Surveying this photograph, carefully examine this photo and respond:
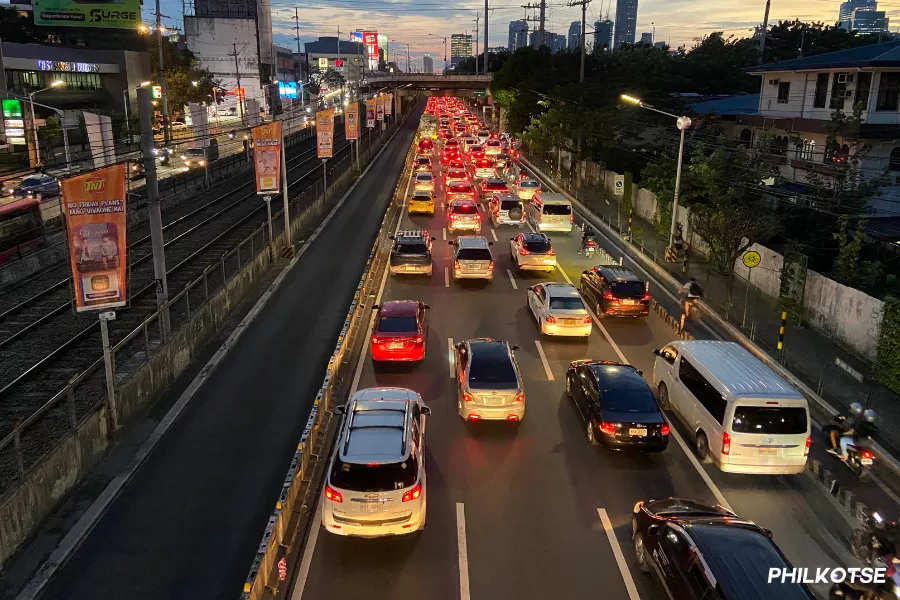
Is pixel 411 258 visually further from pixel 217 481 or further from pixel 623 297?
pixel 217 481

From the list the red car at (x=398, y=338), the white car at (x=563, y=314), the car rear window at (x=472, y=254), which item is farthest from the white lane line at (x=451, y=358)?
the car rear window at (x=472, y=254)

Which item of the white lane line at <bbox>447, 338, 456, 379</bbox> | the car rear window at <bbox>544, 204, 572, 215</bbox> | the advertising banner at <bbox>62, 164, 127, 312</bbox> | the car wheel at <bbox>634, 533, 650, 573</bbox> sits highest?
the advertising banner at <bbox>62, 164, 127, 312</bbox>

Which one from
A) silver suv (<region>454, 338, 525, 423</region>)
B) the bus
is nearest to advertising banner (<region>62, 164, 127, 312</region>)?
silver suv (<region>454, 338, 525, 423</region>)

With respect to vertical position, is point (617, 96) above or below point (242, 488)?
above

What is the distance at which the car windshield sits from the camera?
2169 centimetres

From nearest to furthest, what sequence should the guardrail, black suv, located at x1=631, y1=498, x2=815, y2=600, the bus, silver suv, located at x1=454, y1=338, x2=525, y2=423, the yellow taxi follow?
black suv, located at x1=631, y1=498, x2=815, y2=600 → the guardrail → silver suv, located at x1=454, y1=338, x2=525, y2=423 → the bus → the yellow taxi

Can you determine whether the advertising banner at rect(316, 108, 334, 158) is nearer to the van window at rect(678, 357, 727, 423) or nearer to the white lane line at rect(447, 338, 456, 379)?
the white lane line at rect(447, 338, 456, 379)

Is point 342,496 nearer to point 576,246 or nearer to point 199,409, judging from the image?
point 199,409

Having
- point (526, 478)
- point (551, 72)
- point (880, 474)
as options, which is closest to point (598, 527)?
point (526, 478)

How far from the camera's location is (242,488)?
535 inches

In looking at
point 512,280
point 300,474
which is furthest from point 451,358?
point 512,280

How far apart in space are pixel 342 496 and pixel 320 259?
74.3ft

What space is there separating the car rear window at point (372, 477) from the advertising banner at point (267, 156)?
1988 cm

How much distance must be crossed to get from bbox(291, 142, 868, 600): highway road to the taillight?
3.07ft
